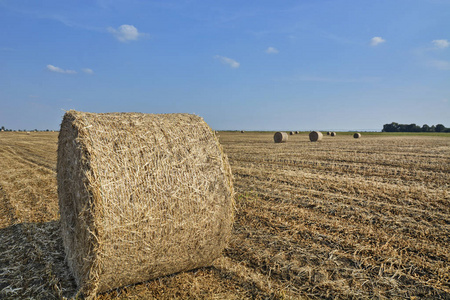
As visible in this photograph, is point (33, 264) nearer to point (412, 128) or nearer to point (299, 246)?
point (299, 246)

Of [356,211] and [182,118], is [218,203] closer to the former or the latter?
[182,118]

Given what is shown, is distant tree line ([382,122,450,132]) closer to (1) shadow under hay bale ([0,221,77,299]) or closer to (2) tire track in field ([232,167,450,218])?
(2) tire track in field ([232,167,450,218])

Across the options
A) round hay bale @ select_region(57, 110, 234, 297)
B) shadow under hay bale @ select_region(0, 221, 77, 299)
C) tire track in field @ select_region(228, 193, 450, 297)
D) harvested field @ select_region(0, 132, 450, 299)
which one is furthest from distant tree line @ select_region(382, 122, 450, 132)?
shadow under hay bale @ select_region(0, 221, 77, 299)

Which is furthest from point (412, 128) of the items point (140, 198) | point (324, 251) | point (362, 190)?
point (140, 198)

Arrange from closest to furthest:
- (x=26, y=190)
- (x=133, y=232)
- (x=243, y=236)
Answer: (x=133, y=232)
(x=243, y=236)
(x=26, y=190)

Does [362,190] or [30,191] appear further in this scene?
[30,191]

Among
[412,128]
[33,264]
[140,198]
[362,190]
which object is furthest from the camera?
[412,128]

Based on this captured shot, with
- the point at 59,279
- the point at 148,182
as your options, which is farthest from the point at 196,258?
the point at 59,279

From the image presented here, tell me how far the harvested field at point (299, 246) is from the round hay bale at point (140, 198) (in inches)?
15.6

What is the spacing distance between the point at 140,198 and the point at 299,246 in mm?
2772

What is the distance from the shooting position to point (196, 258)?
428 cm

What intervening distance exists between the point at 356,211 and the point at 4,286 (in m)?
6.48

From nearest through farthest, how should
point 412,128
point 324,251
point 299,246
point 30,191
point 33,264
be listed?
point 33,264
point 324,251
point 299,246
point 30,191
point 412,128

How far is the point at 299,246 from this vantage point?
508 centimetres
